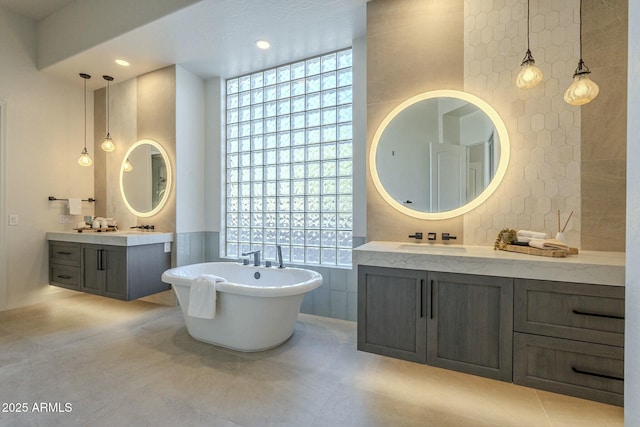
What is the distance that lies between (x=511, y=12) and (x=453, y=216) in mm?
1524

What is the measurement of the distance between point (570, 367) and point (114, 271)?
3847 mm

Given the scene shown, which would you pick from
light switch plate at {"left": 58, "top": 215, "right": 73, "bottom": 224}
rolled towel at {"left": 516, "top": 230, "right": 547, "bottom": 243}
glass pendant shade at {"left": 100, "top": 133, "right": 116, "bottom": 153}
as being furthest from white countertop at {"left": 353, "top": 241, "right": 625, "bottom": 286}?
light switch plate at {"left": 58, "top": 215, "right": 73, "bottom": 224}

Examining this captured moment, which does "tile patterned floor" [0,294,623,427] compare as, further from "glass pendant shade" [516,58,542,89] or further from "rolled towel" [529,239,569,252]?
"glass pendant shade" [516,58,542,89]

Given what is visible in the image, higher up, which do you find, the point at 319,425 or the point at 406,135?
the point at 406,135

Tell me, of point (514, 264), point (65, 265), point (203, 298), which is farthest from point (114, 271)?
point (514, 264)

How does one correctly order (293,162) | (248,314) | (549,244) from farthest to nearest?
(293,162) → (248,314) → (549,244)

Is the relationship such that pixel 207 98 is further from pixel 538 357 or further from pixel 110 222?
pixel 538 357

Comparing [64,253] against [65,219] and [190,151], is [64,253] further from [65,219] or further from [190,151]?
[190,151]

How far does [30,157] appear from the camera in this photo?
144 inches

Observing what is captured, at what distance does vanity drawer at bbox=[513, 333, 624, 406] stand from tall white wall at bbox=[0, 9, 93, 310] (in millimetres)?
4984

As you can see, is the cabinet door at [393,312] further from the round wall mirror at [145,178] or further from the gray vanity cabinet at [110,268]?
the round wall mirror at [145,178]

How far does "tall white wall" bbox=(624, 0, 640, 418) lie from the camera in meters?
0.90

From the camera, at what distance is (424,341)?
6.09ft

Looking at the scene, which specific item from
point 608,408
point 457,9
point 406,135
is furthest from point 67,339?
point 457,9
